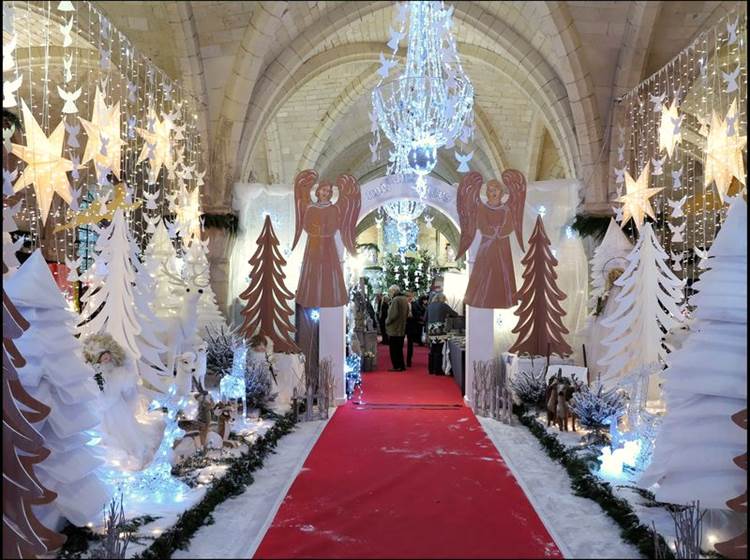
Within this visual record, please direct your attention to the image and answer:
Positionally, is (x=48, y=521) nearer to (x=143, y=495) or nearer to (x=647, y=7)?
(x=143, y=495)

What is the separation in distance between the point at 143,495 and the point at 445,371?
7652 millimetres

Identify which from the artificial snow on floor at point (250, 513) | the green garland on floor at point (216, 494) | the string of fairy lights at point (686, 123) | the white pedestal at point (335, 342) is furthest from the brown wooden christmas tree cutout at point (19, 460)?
the white pedestal at point (335, 342)

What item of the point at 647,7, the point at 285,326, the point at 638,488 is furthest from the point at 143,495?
the point at 647,7

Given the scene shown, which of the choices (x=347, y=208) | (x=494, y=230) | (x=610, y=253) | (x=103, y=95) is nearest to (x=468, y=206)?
(x=494, y=230)

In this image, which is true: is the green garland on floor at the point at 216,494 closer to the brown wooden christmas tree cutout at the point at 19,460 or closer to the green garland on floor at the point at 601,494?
the brown wooden christmas tree cutout at the point at 19,460

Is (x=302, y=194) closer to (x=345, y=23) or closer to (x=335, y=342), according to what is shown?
(x=335, y=342)

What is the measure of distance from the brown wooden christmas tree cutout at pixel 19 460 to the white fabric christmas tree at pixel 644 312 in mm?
4773

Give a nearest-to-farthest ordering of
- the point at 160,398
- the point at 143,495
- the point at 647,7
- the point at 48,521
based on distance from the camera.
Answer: the point at 48,521 → the point at 143,495 → the point at 160,398 → the point at 647,7

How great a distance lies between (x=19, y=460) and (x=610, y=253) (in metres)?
7.09

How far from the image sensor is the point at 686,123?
9641 mm

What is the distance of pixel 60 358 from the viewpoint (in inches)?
136

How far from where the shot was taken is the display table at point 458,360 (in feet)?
30.7

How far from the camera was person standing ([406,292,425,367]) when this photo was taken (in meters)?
12.4

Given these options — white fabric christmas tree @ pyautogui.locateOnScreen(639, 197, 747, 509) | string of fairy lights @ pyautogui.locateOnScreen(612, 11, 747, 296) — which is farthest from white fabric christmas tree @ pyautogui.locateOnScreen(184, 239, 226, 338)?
white fabric christmas tree @ pyautogui.locateOnScreen(639, 197, 747, 509)
